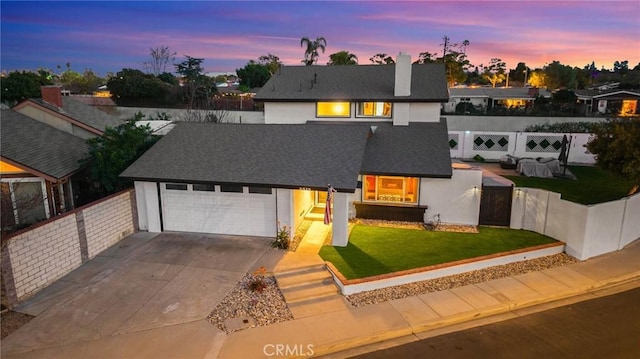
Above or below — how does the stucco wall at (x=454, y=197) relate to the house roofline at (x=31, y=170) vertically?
below

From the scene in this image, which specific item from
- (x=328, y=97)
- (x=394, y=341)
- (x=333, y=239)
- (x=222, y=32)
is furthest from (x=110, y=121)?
(x=222, y=32)

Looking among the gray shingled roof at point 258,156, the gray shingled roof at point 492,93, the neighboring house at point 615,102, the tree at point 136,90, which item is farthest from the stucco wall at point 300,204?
the neighboring house at point 615,102

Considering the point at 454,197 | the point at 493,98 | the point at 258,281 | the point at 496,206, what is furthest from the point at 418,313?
the point at 493,98

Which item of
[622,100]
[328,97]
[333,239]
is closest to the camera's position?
[333,239]

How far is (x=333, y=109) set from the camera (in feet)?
74.2

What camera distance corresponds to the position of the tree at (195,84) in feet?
148

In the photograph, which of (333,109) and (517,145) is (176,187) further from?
(517,145)

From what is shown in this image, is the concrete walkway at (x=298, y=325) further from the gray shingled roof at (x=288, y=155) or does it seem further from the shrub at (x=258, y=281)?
the gray shingled roof at (x=288, y=155)

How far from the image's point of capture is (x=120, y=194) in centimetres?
1516

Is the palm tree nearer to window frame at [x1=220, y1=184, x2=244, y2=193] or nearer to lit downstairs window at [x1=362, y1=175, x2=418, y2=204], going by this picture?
lit downstairs window at [x1=362, y1=175, x2=418, y2=204]

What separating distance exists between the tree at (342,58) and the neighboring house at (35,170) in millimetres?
47355

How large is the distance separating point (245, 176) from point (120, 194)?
15.8ft

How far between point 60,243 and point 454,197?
14.5 meters

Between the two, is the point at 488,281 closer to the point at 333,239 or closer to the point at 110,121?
the point at 333,239
